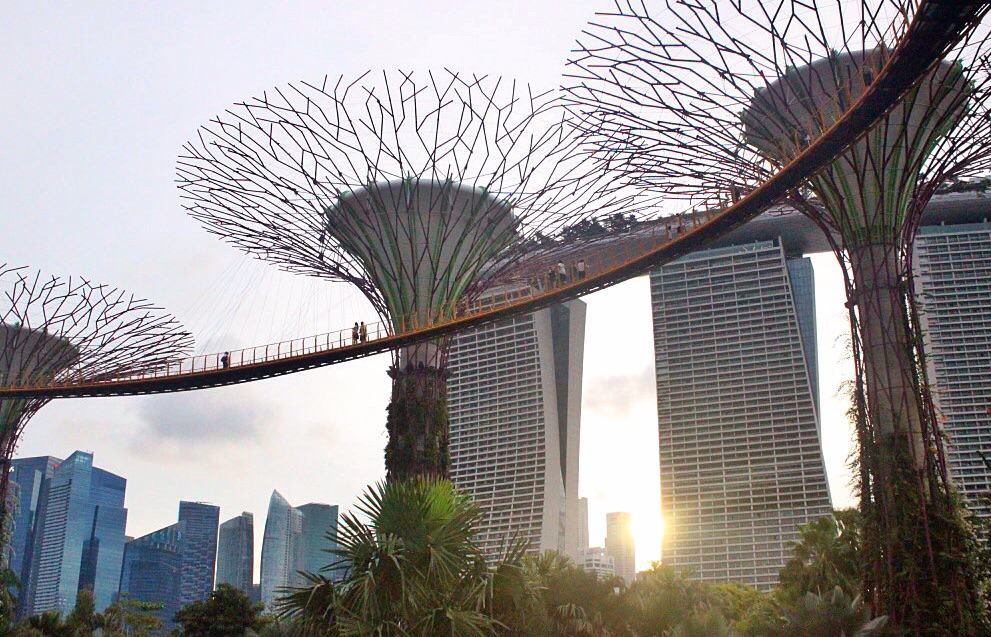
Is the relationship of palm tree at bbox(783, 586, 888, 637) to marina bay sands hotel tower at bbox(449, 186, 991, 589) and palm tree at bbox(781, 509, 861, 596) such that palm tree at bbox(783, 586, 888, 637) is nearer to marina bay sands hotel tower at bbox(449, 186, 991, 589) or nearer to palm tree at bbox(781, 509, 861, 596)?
palm tree at bbox(781, 509, 861, 596)

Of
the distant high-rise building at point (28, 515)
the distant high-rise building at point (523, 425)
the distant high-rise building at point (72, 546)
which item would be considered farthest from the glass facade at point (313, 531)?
the distant high-rise building at point (523, 425)

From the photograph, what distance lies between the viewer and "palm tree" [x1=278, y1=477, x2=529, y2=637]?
1602 centimetres

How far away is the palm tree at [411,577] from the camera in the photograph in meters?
16.0

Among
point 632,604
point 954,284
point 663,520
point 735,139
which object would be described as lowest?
point 632,604

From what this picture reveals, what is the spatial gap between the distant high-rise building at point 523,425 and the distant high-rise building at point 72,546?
12422cm

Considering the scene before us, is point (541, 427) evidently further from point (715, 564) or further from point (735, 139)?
point (735, 139)

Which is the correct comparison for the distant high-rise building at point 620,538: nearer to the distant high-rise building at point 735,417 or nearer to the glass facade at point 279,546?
the glass facade at point 279,546

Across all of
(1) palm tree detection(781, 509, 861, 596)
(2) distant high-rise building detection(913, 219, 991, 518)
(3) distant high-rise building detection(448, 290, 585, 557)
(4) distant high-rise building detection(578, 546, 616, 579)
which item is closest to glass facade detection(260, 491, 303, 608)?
(4) distant high-rise building detection(578, 546, 616, 579)

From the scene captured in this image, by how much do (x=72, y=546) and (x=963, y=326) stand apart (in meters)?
166

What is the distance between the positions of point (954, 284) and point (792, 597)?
175 ft

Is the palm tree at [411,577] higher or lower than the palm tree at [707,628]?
higher

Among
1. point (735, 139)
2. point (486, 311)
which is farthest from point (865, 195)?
point (486, 311)

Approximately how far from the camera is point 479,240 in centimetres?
3219

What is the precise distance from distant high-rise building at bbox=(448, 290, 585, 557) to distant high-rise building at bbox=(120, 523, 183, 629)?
11175 cm
